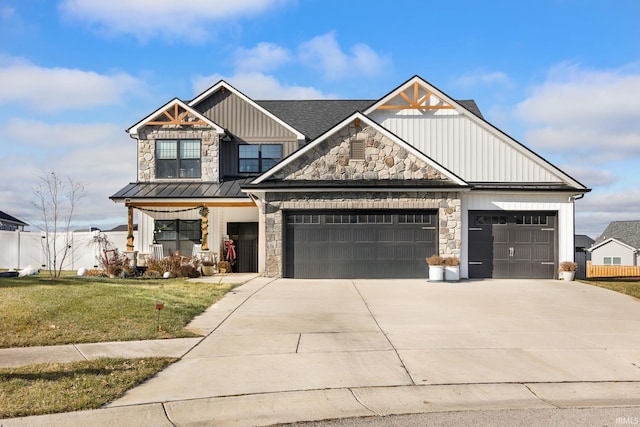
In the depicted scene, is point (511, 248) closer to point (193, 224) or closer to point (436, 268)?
point (436, 268)

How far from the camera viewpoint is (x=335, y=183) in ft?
63.0

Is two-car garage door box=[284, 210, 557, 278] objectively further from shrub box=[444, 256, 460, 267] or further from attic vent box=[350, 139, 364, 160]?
attic vent box=[350, 139, 364, 160]

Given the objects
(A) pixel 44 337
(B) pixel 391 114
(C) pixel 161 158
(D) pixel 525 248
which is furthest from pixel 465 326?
(C) pixel 161 158

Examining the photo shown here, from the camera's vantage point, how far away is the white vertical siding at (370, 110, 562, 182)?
21250 mm

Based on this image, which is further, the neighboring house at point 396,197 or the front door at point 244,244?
the front door at point 244,244

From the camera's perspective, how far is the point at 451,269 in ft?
62.2

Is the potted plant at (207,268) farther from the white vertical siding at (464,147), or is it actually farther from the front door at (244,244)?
the white vertical siding at (464,147)

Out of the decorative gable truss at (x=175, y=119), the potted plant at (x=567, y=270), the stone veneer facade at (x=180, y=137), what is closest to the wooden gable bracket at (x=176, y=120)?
the decorative gable truss at (x=175, y=119)

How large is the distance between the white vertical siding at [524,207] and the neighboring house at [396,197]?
0.04 m

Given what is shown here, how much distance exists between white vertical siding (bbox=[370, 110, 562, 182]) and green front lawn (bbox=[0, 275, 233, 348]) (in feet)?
36.3

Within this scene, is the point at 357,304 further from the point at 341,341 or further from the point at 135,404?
the point at 135,404

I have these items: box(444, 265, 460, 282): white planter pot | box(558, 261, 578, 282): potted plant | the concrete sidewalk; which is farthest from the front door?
box(558, 261, 578, 282): potted plant

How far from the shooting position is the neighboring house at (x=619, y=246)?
4888cm

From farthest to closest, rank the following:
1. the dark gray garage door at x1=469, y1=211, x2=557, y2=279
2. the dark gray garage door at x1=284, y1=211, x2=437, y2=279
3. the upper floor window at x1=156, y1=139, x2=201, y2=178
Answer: the upper floor window at x1=156, y1=139, x2=201, y2=178, the dark gray garage door at x1=469, y1=211, x2=557, y2=279, the dark gray garage door at x1=284, y1=211, x2=437, y2=279
